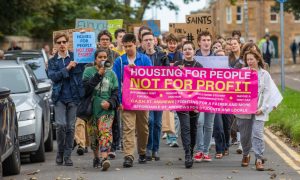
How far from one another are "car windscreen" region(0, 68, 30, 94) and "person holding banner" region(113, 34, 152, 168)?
1.82 metres

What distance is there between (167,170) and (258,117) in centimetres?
144

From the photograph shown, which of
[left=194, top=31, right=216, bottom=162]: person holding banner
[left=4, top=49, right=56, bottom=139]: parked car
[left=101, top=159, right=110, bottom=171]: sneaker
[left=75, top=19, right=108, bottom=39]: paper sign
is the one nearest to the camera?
[left=101, top=159, right=110, bottom=171]: sneaker

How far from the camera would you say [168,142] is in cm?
1727

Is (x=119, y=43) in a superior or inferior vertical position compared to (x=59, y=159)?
superior

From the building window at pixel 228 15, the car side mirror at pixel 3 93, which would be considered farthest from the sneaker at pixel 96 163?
the building window at pixel 228 15

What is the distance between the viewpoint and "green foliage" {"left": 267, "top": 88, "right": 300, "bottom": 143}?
55.3 ft

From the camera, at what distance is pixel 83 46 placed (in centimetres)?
1443

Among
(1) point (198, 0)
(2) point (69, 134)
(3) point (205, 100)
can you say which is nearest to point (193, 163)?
(3) point (205, 100)

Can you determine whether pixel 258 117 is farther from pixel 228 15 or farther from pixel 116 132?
pixel 228 15

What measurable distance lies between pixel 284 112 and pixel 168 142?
4204 mm

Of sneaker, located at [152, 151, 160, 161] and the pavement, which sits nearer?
the pavement

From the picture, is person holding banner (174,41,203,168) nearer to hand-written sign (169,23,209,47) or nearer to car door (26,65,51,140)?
car door (26,65,51,140)

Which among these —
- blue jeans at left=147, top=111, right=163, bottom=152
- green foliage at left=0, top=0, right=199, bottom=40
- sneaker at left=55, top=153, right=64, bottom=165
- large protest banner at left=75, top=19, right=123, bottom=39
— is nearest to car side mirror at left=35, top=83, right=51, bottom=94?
sneaker at left=55, top=153, right=64, bottom=165

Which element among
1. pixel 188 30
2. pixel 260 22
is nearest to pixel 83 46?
pixel 188 30
